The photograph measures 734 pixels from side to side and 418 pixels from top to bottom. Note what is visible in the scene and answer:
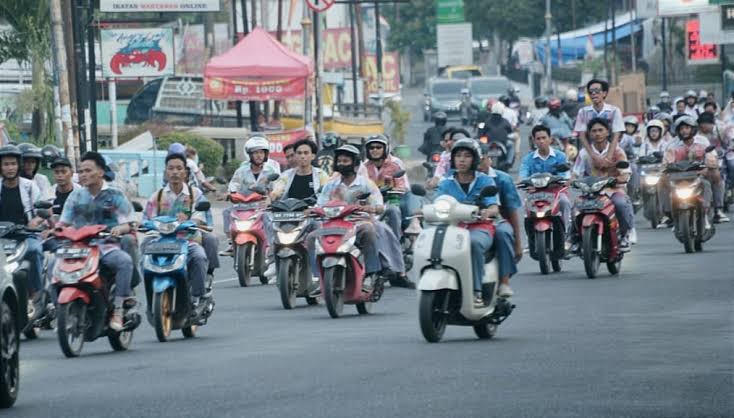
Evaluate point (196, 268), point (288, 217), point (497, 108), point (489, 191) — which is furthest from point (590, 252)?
point (497, 108)

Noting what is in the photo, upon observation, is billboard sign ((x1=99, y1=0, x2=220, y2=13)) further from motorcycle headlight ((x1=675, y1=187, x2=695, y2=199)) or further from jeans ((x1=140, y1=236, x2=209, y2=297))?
jeans ((x1=140, y1=236, x2=209, y2=297))

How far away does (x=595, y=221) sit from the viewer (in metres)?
20.5

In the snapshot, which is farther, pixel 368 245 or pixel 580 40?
pixel 580 40

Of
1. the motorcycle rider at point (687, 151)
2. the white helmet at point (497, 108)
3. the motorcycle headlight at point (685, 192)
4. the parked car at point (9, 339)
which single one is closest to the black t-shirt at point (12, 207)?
the parked car at point (9, 339)

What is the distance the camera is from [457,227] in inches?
567

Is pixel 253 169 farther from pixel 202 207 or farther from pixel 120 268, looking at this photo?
pixel 120 268

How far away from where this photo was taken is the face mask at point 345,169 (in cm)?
1803

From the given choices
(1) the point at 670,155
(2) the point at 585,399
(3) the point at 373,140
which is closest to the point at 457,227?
(2) the point at 585,399

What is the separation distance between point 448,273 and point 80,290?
8.88ft

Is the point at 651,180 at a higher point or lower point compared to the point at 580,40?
lower

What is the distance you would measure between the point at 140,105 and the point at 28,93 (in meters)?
16.6

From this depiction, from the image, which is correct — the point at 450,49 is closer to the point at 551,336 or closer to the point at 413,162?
the point at 413,162

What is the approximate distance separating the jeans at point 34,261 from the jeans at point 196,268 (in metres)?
1.27

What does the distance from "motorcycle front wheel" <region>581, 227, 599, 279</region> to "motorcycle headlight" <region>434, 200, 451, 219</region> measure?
630cm
